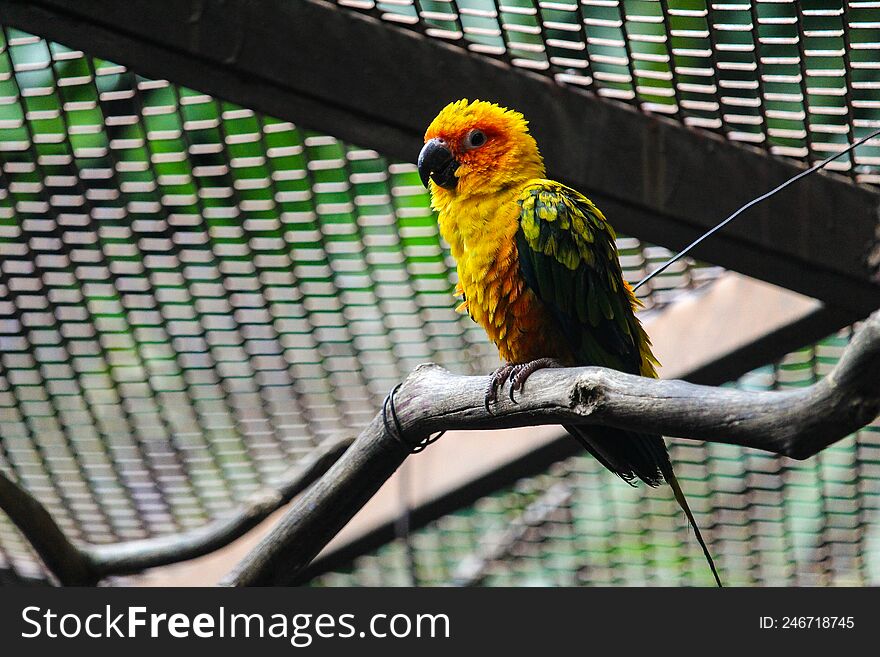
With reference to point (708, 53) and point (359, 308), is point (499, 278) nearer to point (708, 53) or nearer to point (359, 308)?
point (708, 53)

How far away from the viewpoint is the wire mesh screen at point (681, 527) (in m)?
2.91

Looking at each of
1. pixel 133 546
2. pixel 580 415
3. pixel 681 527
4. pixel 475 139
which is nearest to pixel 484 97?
pixel 475 139

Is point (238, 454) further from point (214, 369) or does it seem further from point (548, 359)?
point (548, 359)

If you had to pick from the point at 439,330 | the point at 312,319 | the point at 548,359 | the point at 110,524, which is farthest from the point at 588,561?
the point at 548,359

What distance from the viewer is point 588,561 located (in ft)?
11.2

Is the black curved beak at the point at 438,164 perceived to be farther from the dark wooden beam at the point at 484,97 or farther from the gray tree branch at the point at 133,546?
the gray tree branch at the point at 133,546

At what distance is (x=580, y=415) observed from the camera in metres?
1.29

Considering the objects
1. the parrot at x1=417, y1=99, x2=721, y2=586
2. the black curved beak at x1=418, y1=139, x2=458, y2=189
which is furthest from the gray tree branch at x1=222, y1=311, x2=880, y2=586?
the black curved beak at x1=418, y1=139, x2=458, y2=189

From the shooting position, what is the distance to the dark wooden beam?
1.74m

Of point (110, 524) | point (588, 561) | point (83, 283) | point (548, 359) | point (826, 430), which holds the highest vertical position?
point (83, 283)

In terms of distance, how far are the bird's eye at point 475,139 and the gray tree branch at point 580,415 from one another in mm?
441

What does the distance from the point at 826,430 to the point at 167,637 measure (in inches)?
53.3

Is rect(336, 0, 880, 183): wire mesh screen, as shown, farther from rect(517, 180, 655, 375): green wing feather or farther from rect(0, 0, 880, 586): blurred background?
rect(517, 180, 655, 375): green wing feather

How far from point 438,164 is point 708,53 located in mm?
610
